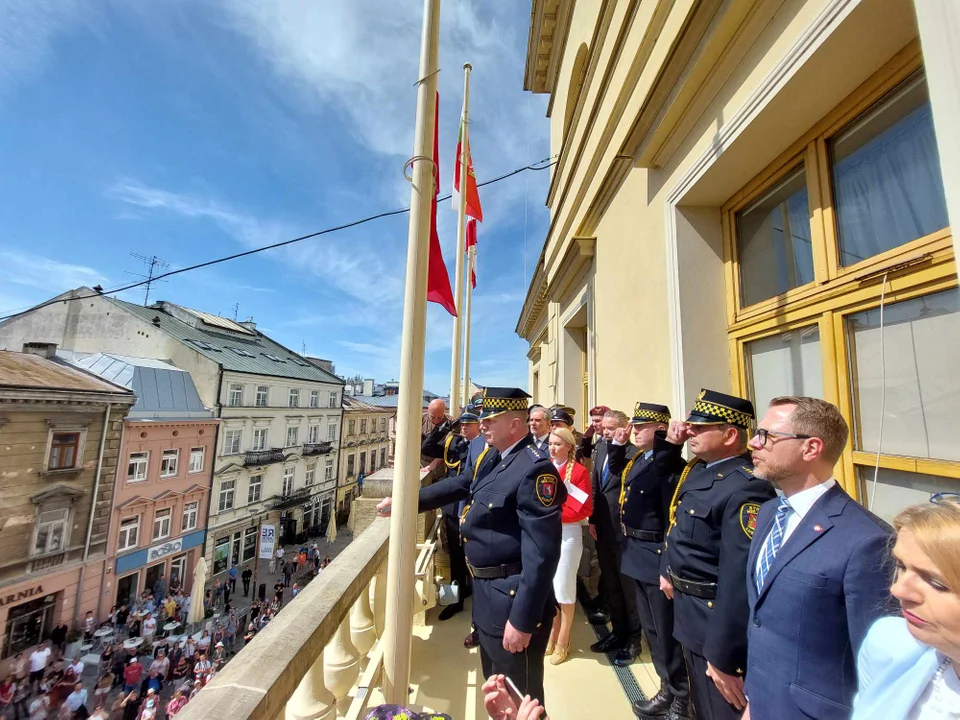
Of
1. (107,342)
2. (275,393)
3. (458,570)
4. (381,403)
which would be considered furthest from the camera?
(381,403)

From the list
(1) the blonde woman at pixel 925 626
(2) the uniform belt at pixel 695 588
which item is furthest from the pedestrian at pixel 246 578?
(1) the blonde woman at pixel 925 626

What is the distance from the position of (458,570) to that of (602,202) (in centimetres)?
448

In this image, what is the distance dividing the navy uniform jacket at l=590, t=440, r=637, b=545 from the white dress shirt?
1947mm

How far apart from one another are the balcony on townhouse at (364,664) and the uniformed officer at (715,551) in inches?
41.0

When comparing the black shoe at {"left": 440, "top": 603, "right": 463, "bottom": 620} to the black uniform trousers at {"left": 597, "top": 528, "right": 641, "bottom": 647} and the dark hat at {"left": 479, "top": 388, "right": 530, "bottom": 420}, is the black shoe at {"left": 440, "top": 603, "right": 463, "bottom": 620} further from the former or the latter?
the dark hat at {"left": 479, "top": 388, "right": 530, "bottom": 420}

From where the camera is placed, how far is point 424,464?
5152 millimetres

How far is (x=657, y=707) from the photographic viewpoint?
8.43ft

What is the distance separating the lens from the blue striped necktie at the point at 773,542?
1.51m

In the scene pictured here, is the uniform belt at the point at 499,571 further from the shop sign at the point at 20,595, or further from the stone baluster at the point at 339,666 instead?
the shop sign at the point at 20,595

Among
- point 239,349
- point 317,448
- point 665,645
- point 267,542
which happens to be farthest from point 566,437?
point 317,448

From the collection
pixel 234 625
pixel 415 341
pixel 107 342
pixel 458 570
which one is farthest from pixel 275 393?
pixel 415 341

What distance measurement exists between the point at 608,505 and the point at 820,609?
7.78ft

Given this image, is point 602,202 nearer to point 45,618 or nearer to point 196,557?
point 45,618

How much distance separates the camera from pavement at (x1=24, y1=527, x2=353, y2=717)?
13.1m
